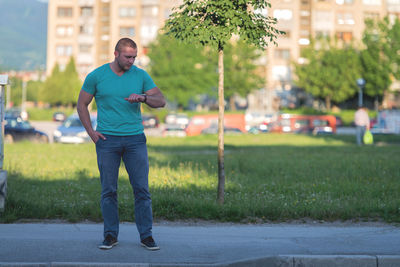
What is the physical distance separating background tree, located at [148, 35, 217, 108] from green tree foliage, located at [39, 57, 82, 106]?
1890cm

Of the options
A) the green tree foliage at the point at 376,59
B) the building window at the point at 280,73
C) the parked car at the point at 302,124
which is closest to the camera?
the parked car at the point at 302,124

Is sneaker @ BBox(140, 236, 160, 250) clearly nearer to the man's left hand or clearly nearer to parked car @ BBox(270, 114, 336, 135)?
the man's left hand

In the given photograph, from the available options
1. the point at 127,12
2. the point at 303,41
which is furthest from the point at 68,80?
the point at 303,41

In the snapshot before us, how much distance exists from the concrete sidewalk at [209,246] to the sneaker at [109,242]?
0.24 feet

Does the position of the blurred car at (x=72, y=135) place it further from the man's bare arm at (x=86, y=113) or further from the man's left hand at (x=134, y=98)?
the man's left hand at (x=134, y=98)

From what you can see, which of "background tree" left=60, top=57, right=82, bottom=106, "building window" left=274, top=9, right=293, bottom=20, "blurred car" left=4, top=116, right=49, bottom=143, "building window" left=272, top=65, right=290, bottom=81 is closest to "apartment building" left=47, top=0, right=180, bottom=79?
"background tree" left=60, top=57, right=82, bottom=106

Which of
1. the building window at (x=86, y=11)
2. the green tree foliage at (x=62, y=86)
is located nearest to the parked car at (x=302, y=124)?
the green tree foliage at (x=62, y=86)

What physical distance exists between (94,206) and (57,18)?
275 feet

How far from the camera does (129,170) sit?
5.97 metres

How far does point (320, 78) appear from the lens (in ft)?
217

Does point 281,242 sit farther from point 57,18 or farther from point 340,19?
point 57,18

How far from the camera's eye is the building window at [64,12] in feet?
285

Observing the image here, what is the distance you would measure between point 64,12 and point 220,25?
272 ft

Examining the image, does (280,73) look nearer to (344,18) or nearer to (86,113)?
(344,18)
